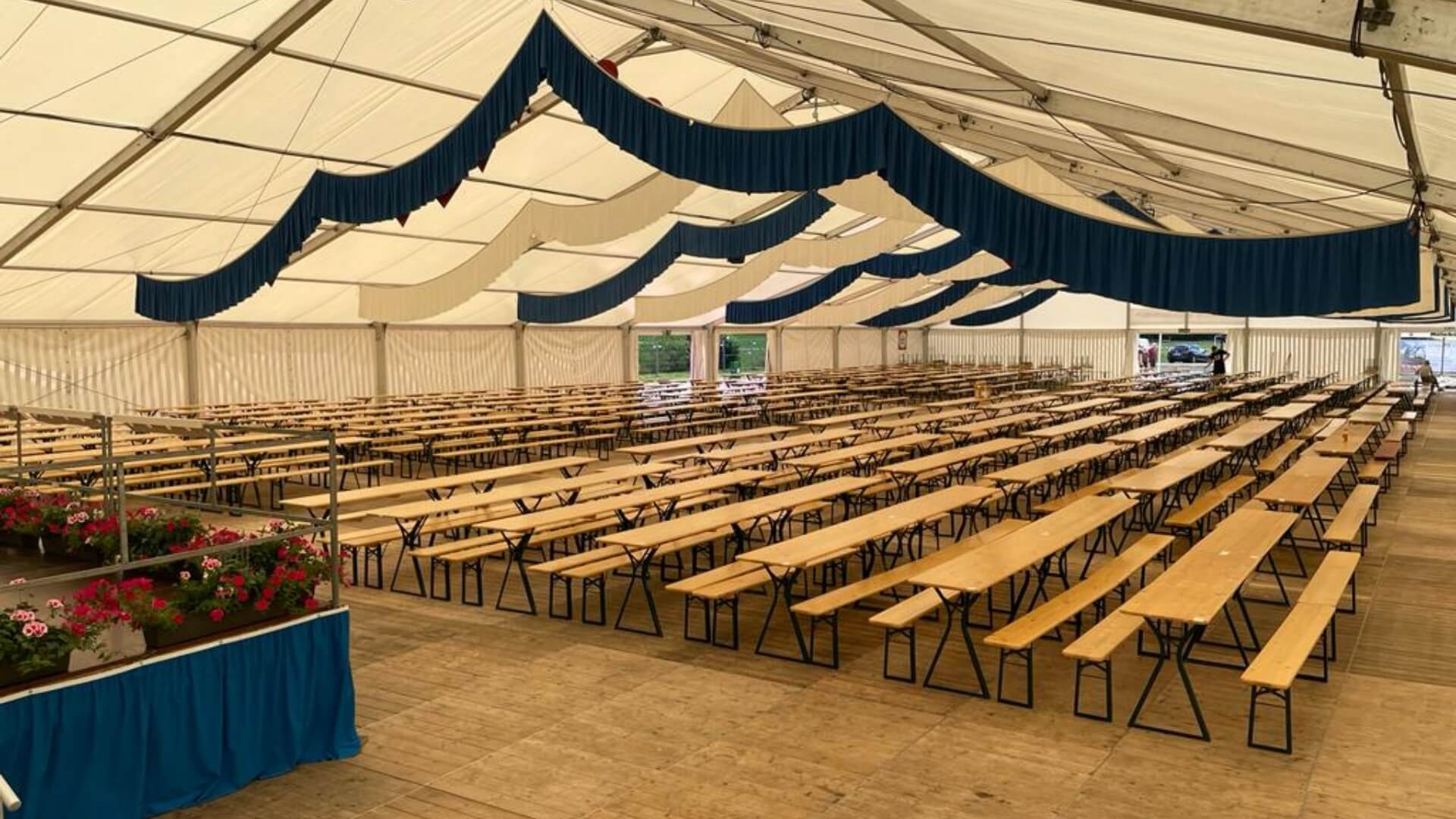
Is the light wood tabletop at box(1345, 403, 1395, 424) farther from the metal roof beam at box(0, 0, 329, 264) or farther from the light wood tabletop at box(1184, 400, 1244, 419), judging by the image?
the metal roof beam at box(0, 0, 329, 264)

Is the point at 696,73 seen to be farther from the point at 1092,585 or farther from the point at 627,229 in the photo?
the point at 1092,585

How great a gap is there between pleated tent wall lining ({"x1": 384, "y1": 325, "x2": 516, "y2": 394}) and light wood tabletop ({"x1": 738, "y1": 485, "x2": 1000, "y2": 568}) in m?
17.6

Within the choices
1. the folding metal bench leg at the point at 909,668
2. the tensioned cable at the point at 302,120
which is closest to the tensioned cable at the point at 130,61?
the tensioned cable at the point at 302,120

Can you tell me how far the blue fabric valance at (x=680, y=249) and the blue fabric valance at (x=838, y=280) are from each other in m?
3.70

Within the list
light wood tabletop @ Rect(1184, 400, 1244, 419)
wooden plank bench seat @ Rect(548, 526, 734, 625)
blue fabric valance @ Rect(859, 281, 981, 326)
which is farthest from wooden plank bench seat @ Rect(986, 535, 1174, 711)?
blue fabric valance @ Rect(859, 281, 981, 326)

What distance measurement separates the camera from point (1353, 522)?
7.78 m

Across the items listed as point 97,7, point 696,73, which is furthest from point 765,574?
point 696,73

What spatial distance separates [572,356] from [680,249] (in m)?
14.0

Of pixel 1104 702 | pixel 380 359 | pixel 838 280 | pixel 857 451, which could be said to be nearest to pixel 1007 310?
pixel 838 280

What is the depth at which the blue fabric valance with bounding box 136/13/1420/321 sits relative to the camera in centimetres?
627

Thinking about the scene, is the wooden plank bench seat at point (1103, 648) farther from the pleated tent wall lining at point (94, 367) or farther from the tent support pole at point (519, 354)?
the tent support pole at point (519, 354)

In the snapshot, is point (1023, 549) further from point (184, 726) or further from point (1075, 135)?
point (1075, 135)

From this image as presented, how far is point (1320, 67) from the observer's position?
5.21m

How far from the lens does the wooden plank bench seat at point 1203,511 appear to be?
8266 millimetres
